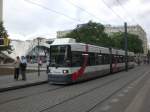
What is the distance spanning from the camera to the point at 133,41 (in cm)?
11600

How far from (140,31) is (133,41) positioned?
5853 centimetres

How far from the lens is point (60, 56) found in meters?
22.5

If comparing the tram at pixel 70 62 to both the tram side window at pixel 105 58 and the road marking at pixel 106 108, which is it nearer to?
the tram side window at pixel 105 58

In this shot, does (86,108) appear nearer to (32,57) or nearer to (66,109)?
(66,109)

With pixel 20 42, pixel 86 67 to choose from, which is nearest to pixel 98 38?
pixel 86 67

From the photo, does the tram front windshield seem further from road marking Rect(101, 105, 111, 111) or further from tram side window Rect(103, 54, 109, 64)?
road marking Rect(101, 105, 111, 111)

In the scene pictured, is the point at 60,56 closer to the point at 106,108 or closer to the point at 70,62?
the point at 70,62

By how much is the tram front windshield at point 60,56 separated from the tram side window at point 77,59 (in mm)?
603

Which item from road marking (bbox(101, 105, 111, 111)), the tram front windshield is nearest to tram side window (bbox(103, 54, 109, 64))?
the tram front windshield

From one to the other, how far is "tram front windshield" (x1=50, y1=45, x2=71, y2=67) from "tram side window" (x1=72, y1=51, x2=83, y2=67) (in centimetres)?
60

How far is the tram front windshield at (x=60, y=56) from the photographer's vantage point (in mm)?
22344

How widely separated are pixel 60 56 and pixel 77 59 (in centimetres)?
159

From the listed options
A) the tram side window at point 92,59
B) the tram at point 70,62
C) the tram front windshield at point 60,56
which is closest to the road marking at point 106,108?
the tram at point 70,62

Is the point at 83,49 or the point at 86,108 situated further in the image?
the point at 83,49
